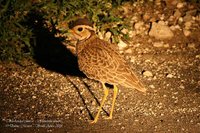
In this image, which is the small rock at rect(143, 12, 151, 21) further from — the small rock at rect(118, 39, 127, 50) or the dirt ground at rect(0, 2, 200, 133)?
the small rock at rect(118, 39, 127, 50)

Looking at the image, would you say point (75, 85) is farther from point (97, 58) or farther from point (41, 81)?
point (97, 58)

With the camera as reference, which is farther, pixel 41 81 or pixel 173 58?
pixel 173 58

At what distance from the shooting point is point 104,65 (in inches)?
207

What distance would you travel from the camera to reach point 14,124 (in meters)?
5.19

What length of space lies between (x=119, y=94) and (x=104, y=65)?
0.82m

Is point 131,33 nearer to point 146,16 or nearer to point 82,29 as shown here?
point 146,16

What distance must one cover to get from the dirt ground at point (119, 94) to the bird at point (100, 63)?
0.31 m

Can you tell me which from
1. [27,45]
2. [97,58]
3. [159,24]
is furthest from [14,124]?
[159,24]

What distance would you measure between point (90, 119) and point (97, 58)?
2.40 ft

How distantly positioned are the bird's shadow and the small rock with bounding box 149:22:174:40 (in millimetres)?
1405

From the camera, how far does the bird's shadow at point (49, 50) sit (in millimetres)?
6676

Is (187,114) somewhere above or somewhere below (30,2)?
below

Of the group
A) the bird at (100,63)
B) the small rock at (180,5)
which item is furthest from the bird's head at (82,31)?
the small rock at (180,5)

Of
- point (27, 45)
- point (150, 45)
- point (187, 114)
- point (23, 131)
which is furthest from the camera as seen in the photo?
point (150, 45)
